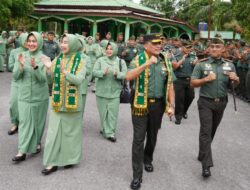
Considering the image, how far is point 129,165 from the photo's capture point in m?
5.55

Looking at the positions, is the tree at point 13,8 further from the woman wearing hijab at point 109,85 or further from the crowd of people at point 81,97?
the crowd of people at point 81,97

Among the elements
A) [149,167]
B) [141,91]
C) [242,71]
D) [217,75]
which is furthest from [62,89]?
[242,71]

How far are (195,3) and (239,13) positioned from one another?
24.4 meters

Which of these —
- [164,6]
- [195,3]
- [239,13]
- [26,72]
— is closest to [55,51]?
[26,72]

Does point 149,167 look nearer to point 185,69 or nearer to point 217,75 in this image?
point 217,75

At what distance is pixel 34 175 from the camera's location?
16.4 ft

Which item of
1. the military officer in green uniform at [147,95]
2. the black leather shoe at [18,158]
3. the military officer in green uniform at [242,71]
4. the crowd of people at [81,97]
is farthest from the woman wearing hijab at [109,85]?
the military officer in green uniform at [242,71]

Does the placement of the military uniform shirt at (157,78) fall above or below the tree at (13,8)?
below

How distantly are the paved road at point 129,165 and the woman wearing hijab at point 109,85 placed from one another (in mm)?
347

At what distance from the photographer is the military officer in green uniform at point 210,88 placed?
519 cm

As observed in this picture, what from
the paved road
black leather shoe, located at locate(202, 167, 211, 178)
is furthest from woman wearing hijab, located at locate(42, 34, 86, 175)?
black leather shoe, located at locate(202, 167, 211, 178)

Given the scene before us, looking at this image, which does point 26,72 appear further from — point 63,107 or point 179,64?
point 179,64

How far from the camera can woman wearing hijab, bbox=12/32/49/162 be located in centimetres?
538

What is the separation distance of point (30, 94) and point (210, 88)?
270 centimetres
